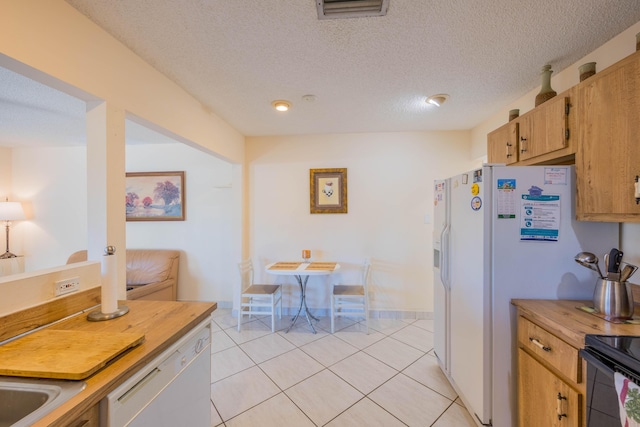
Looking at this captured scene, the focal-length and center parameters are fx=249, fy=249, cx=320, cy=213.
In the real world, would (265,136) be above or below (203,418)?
above

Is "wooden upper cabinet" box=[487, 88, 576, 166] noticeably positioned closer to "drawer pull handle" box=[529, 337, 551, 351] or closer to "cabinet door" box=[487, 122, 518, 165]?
"cabinet door" box=[487, 122, 518, 165]

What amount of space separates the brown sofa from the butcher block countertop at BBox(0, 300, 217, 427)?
208 centimetres

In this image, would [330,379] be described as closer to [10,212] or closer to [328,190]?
[328,190]

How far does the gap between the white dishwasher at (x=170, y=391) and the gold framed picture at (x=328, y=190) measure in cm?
219

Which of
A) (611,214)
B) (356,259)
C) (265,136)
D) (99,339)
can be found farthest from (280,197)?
(611,214)

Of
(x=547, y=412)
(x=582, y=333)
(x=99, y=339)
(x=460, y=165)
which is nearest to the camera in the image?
(x=99, y=339)

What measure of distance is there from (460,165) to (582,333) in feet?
8.24

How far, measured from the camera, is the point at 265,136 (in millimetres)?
3445

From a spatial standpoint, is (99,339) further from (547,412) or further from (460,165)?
(460,165)

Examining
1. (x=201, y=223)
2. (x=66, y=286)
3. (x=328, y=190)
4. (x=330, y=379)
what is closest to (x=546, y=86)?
(x=328, y=190)

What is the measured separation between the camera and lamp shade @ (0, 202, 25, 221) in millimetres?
3316

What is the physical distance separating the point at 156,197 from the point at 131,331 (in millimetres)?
3044

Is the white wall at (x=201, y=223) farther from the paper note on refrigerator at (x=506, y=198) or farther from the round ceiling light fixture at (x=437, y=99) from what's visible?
the paper note on refrigerator at (x=506, y=198)

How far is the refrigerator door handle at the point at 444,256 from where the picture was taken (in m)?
1.95
